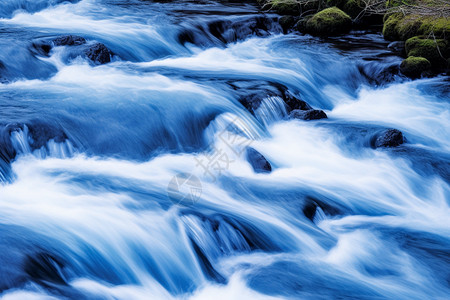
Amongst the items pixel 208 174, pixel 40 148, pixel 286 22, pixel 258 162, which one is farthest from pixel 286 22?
pixel 40 148

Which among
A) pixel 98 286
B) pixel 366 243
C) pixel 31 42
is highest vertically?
pixel 31 42

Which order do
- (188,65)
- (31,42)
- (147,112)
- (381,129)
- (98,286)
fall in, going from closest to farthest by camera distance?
(98,286) < (147,112) < (381,129) < (31,42) < (188,65)

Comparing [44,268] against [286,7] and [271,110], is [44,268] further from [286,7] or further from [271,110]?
[286,7]

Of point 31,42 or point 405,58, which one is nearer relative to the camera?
point 31,42

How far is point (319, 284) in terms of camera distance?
4.58m

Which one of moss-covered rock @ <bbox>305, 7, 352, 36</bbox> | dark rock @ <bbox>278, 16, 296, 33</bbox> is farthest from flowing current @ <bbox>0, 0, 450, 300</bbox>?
dark rock @ <bbox>278, 16, 296, 33</bbox>

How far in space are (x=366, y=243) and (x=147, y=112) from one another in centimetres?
327

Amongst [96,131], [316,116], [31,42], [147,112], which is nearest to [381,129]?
[316,116]

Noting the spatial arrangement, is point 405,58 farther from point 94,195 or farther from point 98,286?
point 98,286

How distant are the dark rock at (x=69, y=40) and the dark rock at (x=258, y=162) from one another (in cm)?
397

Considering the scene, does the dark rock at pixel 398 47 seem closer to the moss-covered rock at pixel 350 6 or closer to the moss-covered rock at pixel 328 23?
the moss-covered rock at pixel 328 23

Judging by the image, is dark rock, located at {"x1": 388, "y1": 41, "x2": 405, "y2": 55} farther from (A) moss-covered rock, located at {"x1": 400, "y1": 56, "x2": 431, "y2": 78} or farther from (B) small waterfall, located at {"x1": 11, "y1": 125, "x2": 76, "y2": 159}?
(B) small waterfall, located at {"x1": 11, "y1": 125, "x2": 76, "y2": 159}

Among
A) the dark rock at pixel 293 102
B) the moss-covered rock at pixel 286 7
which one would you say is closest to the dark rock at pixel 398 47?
the moss-covered rock at pixel 286 7

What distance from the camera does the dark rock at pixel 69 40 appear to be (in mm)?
8664
